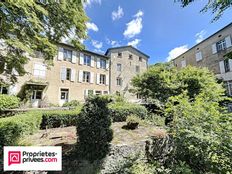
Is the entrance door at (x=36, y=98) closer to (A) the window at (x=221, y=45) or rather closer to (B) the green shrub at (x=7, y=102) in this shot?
(B) the green shrub at (x=7, y=102)

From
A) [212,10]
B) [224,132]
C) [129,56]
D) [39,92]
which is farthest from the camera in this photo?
[129,56]

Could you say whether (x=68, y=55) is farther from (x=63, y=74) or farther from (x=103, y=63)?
(x=103, y=63)

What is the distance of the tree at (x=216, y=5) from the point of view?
300 cm

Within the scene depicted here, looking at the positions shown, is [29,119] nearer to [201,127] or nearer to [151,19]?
[201,127]

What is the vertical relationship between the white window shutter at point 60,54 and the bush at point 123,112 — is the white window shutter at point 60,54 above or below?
above

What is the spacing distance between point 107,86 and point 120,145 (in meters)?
19.1

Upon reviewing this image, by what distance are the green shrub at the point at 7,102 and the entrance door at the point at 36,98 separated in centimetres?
241

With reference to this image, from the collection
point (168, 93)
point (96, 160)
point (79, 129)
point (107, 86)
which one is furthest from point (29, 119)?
point (107, 86)

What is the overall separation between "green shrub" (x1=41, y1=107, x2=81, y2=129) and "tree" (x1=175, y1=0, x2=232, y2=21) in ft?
24.4

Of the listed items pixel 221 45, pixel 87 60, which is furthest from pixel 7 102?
pixel 221 45

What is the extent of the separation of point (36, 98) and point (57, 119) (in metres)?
11.3

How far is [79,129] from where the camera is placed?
488 centimetres

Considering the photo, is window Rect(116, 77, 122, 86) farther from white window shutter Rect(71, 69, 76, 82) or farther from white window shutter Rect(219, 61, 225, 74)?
white window shutter Rect(219, 61, 225, 74)

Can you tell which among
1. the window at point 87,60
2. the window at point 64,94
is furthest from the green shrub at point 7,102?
the window at point 87,60
